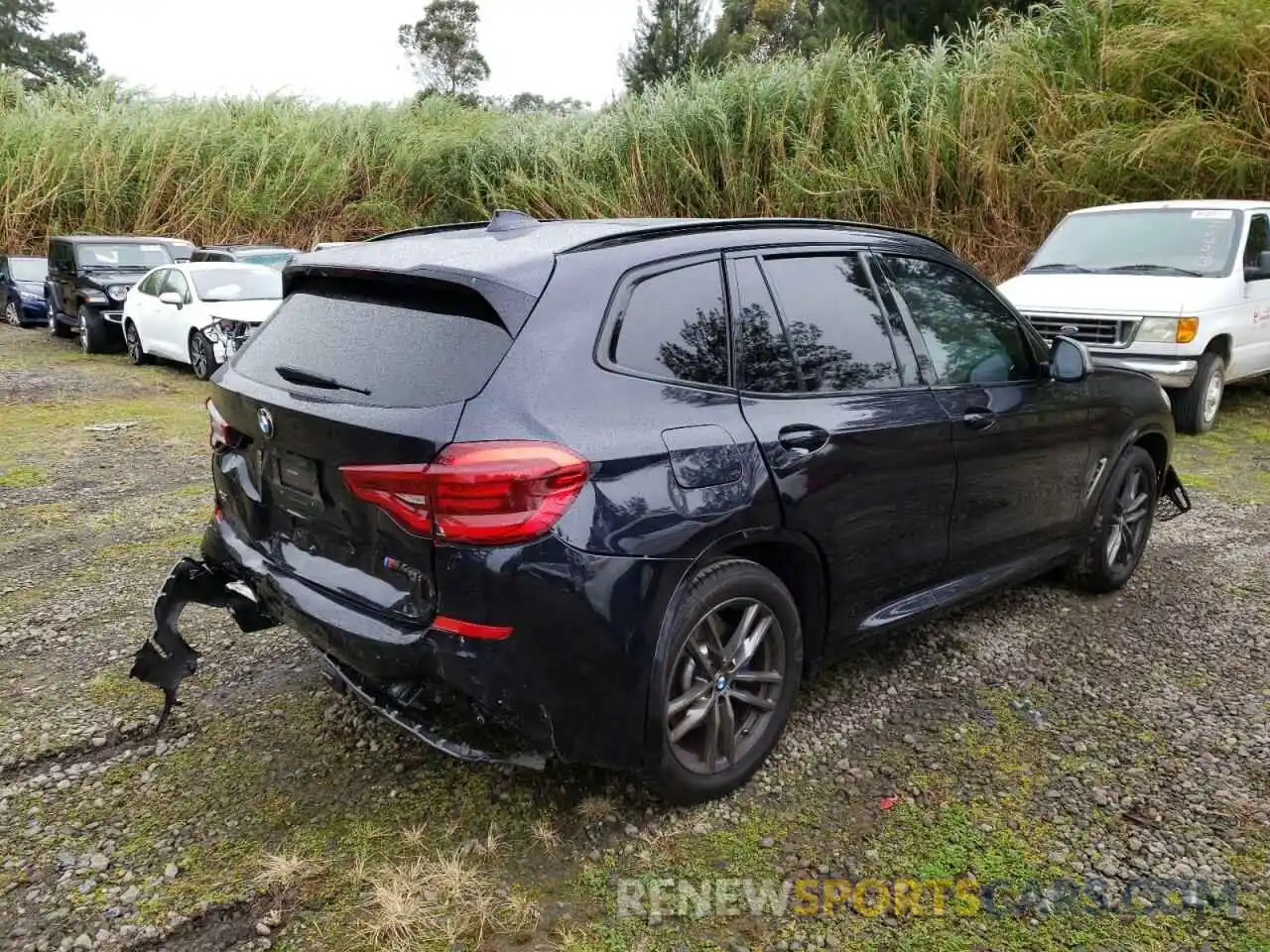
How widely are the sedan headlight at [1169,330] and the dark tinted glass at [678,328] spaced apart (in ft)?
19.2

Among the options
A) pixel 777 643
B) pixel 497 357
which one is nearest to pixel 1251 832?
pixel 777 643

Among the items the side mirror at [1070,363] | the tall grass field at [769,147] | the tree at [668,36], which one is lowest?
the side mirror at [1070,363]

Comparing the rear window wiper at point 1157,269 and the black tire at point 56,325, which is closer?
the rear window wiper at point 1157,269

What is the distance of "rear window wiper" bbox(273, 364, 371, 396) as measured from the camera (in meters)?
2.59

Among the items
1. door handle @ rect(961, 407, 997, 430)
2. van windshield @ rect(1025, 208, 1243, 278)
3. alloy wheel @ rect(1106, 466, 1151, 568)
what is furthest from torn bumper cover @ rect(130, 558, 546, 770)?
van windshield @ rect(1025, 208, 1243, 278)

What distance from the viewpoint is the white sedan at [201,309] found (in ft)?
33.8

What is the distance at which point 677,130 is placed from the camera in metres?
14.3

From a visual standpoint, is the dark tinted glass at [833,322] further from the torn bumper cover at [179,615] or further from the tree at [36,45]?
the tree at [36,45]

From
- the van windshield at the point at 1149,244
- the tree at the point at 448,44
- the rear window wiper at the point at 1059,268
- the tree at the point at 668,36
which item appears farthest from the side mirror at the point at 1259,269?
the tree at the point at 448,44

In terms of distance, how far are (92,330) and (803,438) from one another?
13104 millimetres

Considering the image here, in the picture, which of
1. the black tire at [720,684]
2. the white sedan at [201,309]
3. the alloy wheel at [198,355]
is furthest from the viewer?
the alloy wheel at [198,355]

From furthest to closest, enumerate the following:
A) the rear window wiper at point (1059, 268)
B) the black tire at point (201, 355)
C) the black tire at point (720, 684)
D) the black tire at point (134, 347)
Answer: the black tire at point (134, 347) → the black tire at point (201, 355) → the rear window wiper at point (1059, 268) → the black tire at point (720, 684)

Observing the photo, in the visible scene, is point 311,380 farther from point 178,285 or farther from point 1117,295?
point 178,285

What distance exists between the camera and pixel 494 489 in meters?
2.26
